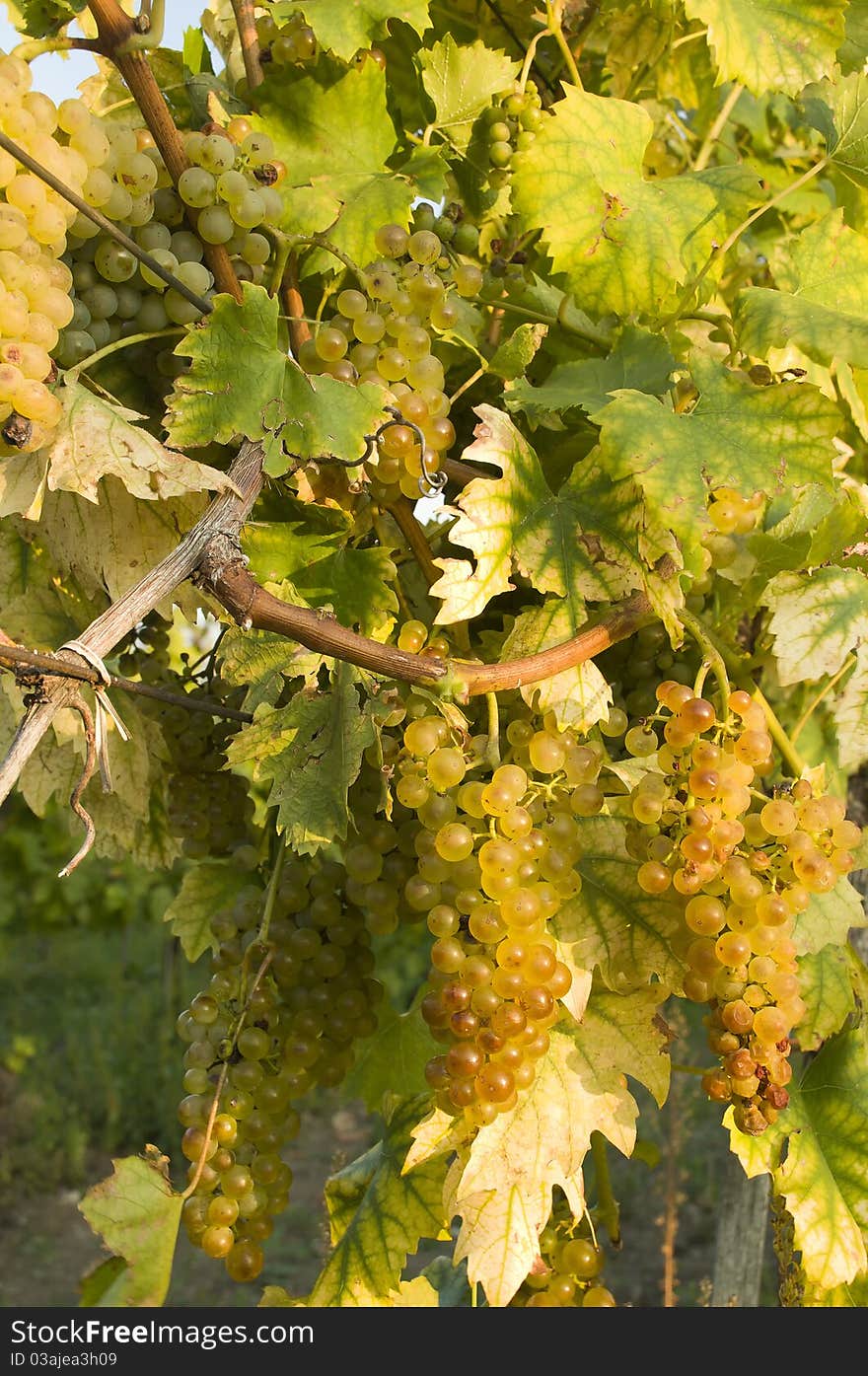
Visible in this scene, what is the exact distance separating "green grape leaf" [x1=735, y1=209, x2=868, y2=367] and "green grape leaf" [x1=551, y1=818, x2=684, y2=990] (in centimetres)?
34

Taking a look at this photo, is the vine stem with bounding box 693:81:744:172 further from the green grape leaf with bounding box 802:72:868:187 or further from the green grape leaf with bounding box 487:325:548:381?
the green grape leaf with bounding box 487:325:548:381

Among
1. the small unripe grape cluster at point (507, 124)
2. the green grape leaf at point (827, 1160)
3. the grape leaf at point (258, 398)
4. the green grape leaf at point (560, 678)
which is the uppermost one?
the small unripe grape cluster at point (507, 124)

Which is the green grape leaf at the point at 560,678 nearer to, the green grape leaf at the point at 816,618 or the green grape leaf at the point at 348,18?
the green grape leaf at the point at 816,618

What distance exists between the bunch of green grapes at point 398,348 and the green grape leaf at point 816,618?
26 cm

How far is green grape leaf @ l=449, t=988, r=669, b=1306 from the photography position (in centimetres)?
76

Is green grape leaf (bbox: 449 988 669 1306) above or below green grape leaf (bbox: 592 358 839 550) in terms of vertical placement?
below

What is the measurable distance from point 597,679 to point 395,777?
15 centimetres

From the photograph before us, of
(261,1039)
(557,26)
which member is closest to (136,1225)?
(261,1039)

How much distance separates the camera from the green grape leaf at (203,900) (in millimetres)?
1083

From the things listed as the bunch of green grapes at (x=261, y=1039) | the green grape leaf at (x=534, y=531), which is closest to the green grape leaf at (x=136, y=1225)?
the bunch of green grapes at (x=261, y=1039)

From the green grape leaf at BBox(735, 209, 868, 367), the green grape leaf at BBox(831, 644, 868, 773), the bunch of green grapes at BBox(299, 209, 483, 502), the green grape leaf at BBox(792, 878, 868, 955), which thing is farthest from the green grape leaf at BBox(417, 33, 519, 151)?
the green grape leaf at BBox(792, 878, 868, 955)

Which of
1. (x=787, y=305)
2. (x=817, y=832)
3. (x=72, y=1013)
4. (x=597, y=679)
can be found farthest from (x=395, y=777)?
(x=72, y=1013)

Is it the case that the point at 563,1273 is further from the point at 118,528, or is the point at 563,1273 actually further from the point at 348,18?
the point at 348,18
